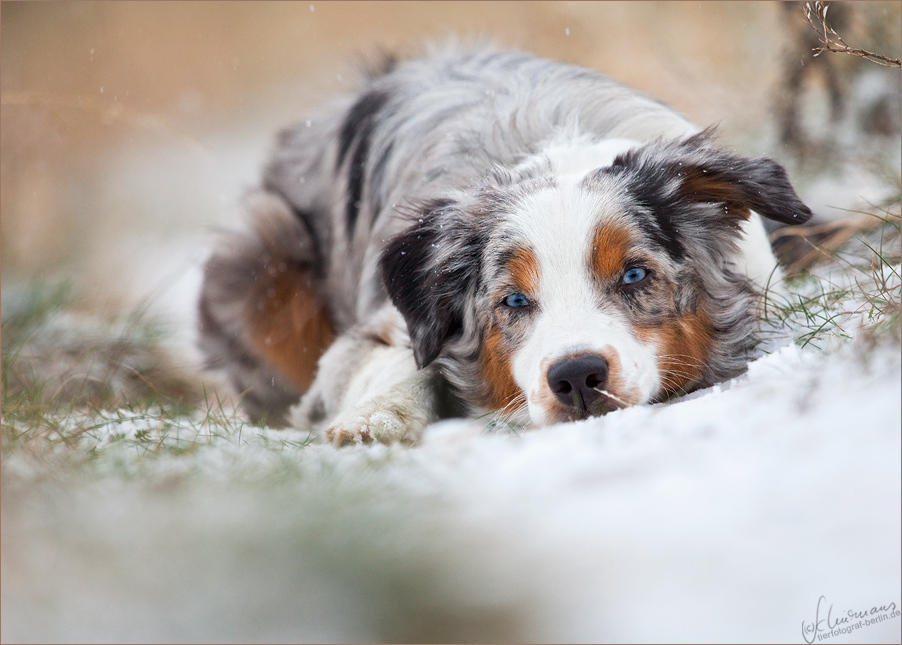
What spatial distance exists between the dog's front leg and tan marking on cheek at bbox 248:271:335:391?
2.45 feet

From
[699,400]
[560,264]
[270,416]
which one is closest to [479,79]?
[560,264]

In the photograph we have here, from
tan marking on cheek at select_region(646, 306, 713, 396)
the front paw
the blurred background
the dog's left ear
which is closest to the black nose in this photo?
tan marking on cheek at select_region(646, 306, 713, 396)

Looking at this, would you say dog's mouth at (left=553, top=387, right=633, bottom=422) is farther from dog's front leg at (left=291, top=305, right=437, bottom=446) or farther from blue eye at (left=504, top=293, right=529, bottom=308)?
dog's front leg at (left=291, top=305, right=437, bottom=446)

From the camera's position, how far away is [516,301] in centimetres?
334

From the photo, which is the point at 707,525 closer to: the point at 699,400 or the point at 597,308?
the point at 699,400

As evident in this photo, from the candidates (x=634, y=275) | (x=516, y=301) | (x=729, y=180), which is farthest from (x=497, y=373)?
(x=729, y=180)

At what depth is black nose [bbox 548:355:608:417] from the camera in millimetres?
2949

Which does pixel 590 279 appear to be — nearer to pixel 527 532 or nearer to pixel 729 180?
pixel 729 180

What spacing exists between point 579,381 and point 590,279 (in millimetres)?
438

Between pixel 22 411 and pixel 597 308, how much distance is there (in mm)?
2714

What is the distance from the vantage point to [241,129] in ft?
34.0

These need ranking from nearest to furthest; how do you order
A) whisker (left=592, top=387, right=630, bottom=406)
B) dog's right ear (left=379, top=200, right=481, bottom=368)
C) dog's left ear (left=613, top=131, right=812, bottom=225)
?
1. whisker (left=592, top=387, right=630, bottom=406)
2. dog's left ear (left=613, top=131, right=812, bottom=225)
3. dog's right ear (left=379, top=200, right=481, bottom=368)

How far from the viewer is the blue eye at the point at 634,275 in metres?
3.22

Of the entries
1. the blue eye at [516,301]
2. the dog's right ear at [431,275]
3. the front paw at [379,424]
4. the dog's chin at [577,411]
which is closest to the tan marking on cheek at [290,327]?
the dog's right ear at [431,275]
